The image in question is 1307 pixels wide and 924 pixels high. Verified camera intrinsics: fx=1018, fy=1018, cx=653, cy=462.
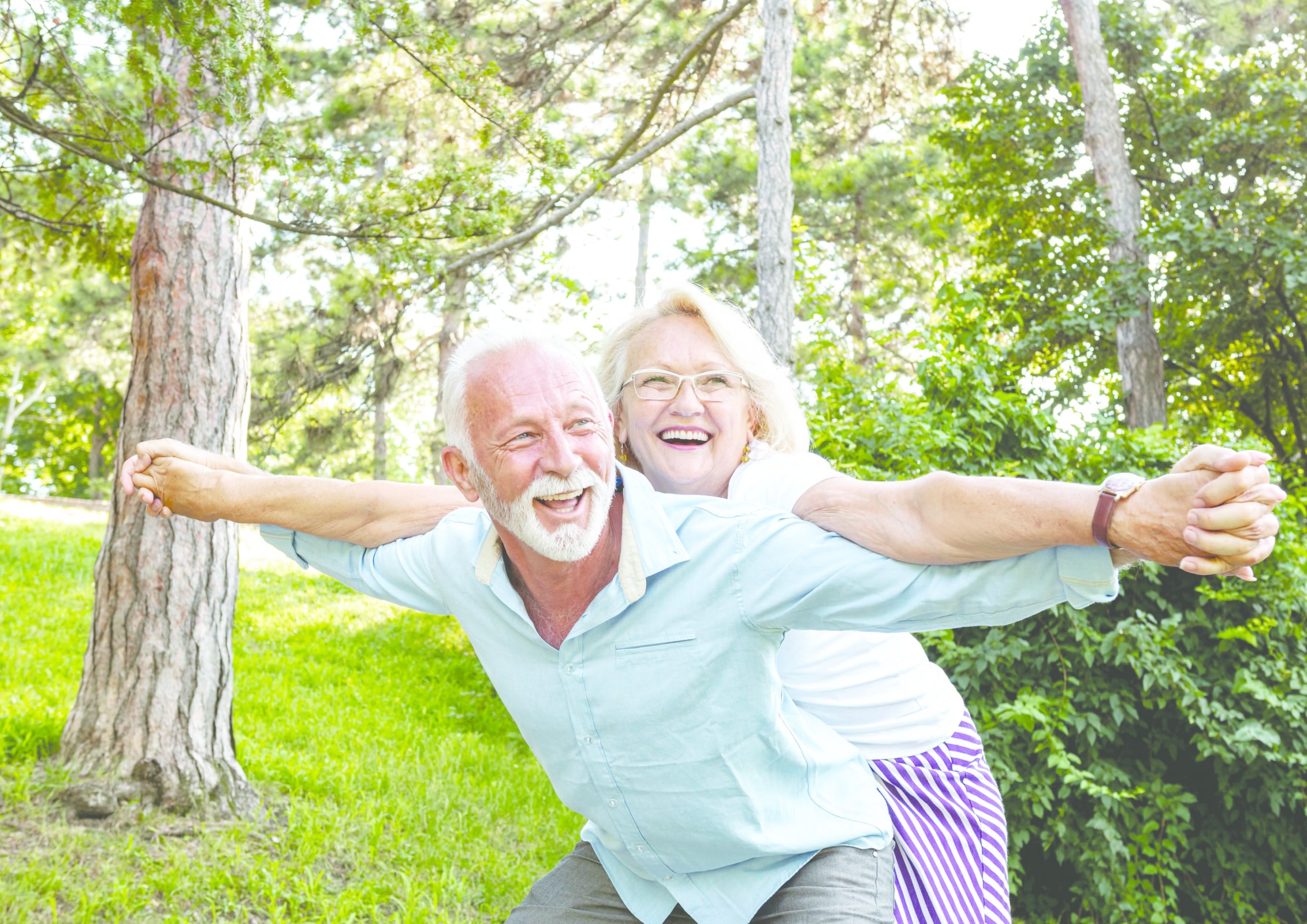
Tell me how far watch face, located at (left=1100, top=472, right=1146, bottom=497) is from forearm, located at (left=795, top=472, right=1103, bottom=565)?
0.03 meters

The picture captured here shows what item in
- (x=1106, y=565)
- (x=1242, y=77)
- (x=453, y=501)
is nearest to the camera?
(x=1106, y=565)

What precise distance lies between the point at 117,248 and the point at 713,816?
5.25m

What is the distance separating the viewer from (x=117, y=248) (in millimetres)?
5812

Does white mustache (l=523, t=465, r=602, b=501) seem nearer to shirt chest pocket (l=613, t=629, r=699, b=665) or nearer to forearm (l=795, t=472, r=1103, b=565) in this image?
shirt chest pocket (l=613, t=629, r=699, b=665)

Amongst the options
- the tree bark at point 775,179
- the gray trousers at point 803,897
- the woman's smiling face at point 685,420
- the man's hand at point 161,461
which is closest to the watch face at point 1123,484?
the gray trousers at point 803,897

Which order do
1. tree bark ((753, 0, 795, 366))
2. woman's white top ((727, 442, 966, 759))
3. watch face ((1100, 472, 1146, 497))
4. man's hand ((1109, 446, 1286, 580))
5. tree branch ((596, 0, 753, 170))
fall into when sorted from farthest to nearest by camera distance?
tree branch ((596, 0, 753, 170)) → tree bark ((753, 0, 795, 366)) → woman's white top ((727, 442, 966, 759)) → watch face ((1100, 472, 1146, 497)) → man's hand ((1109, 446, 1286, 580))

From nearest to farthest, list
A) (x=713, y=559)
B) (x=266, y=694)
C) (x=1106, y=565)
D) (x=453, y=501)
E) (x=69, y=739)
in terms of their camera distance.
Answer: (x=1106, y=565) → (x=713, y=559) → (x=453, y=501) → (x=69, y=739) → (x=266, y=694)

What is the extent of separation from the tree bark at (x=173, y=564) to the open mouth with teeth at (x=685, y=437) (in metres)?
3.47

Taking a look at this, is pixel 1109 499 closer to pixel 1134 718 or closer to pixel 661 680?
pixel 661 680

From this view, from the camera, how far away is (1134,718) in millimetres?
4895

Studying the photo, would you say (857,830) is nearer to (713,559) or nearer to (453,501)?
(713,559)

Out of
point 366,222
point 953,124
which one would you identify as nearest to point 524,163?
point 366,222

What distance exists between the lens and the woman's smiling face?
9.19 feet

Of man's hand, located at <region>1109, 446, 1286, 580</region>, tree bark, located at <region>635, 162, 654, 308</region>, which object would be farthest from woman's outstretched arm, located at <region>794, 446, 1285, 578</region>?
tree bark, located at <region>635, 162, 654, 308</region>
